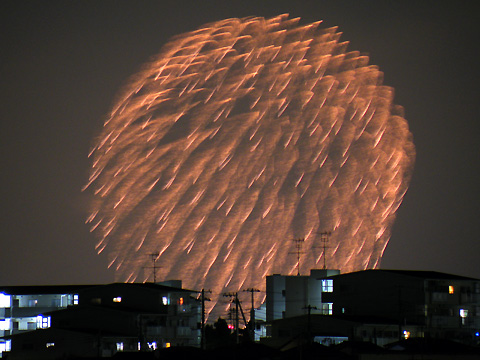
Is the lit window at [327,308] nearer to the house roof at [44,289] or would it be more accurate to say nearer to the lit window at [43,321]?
the house roof at [44,289]

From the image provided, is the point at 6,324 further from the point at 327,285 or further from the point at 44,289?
the point at 327,285

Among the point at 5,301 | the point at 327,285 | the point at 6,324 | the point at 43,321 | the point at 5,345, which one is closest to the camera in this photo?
the point at 5,345

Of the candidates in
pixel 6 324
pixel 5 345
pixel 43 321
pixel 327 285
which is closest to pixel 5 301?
pixel 6 324

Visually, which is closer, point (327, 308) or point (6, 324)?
point (6, 324)

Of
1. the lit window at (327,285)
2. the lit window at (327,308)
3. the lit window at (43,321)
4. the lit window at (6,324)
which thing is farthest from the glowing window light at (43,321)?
the lit window at (327,285)

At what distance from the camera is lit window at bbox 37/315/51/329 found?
56444 mm

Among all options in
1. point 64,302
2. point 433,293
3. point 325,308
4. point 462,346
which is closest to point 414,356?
point 462,346

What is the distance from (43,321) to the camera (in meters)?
57.5

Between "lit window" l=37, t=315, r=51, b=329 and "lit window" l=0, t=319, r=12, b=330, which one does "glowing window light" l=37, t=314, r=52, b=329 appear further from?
"lit window" l=0, t=319, r=12, b=330

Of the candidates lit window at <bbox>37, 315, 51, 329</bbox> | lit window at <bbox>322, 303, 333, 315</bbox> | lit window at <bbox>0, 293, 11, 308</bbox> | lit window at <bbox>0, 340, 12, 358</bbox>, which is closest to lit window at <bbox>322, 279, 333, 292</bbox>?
lit window at <bbox>322, 303, 333, 315</bbox>

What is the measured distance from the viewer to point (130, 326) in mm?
51938

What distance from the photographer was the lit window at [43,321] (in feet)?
185

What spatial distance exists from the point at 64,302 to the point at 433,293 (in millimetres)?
22275

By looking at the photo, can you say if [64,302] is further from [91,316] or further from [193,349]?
[193,349]
